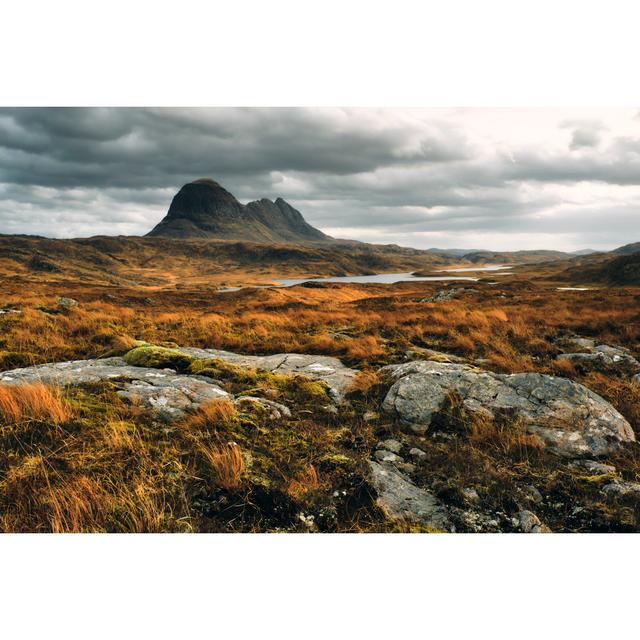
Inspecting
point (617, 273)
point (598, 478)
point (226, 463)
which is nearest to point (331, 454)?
point (226, 463)

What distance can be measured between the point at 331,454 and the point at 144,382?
3.76 metres

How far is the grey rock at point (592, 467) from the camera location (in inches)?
178

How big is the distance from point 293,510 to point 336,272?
18728cm

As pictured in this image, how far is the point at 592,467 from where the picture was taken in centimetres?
462

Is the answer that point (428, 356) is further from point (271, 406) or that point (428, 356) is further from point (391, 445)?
point (271, 406)

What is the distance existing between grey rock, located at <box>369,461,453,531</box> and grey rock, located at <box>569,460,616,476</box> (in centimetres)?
A: 212

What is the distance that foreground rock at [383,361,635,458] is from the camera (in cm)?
525

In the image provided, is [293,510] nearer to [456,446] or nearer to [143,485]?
[143,485]

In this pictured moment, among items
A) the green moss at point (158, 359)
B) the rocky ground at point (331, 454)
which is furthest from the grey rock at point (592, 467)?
the green moss at point (158, 359)

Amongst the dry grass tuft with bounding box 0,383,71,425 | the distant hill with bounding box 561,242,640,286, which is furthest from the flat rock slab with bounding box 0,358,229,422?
the distant hill with bounding box 561,242,640,286

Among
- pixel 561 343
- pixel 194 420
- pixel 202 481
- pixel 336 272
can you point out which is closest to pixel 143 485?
pixel 202 481

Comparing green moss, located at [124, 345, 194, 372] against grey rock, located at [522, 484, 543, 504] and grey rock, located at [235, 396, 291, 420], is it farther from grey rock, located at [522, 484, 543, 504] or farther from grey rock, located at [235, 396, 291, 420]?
grey rock, located at [522, 484, 543, 504]

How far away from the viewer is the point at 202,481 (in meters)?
3.91

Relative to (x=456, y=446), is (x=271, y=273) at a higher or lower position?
higher
